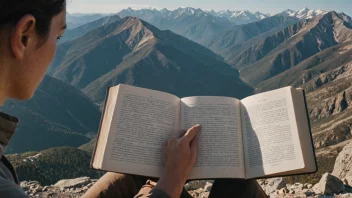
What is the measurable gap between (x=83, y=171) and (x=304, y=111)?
7659cm

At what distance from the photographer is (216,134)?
4316 millimetres

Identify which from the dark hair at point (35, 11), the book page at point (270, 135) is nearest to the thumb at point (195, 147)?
the book page at point (270, 135)

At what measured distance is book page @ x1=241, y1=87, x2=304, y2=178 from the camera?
160 inches

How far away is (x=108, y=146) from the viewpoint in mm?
3943

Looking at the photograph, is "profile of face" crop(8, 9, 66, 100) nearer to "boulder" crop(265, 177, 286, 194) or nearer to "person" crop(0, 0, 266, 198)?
"person" crop(0, 0, 266, 198)

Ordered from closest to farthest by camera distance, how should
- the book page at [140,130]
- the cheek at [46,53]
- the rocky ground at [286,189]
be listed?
the cheek at [46,53] < the book page at [140,130] < the rocky ground at [286,189]

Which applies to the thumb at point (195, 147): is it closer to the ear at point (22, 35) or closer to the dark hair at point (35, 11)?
the dark hair at point (35, 11)

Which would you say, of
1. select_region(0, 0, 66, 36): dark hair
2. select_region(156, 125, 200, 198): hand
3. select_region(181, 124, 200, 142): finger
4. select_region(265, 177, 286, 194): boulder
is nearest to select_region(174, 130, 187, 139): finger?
select_region(156, 125, 200, 198): hand

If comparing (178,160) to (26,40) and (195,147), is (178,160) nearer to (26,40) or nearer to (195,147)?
(195,147)

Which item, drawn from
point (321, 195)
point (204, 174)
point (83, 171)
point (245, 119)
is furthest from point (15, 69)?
point (83, 171)

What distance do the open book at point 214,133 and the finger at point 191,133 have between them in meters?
0.14

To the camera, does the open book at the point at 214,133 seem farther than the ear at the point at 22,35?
Yes

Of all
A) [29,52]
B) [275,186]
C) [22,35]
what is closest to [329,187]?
[275,186]

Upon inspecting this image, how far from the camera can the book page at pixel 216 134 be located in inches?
161
